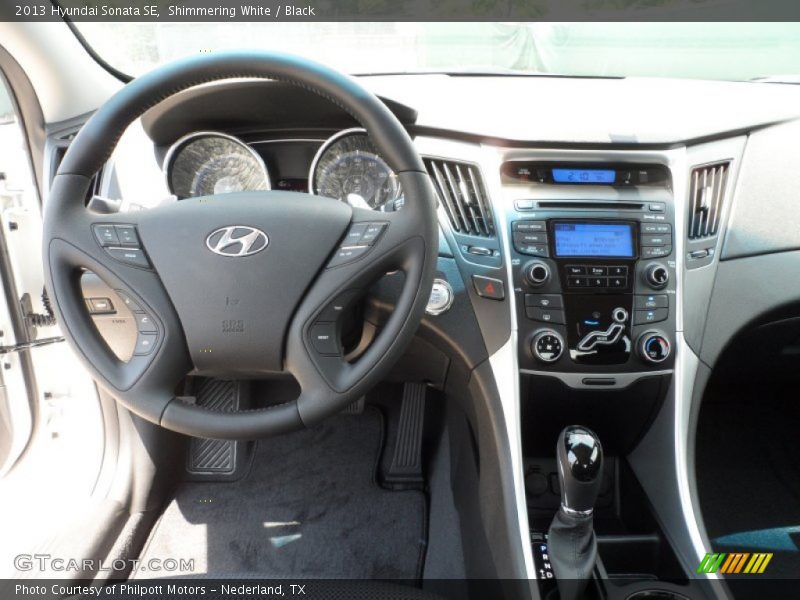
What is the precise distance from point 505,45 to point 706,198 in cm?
67

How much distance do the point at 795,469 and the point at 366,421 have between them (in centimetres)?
146

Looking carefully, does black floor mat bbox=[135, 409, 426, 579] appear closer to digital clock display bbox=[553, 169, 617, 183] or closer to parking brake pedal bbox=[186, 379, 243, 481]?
parking brake pedal bbox=[186, 379, 243, 481]

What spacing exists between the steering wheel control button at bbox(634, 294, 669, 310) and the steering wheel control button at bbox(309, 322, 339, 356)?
0.76 m

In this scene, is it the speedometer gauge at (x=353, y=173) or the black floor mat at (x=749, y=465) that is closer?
the speedometer gauge at (x=353, y=173)

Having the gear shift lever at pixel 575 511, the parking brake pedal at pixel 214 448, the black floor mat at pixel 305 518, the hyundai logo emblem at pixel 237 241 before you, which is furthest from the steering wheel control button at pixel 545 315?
the parking brake pedal at pixel 214 448

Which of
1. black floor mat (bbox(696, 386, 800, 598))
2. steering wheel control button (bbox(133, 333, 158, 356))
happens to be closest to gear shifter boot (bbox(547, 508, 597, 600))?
black floor mat (bbox(696, 386, 800, 598))

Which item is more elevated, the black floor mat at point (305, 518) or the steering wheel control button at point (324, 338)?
the steering wheel control button at point (324, 338)

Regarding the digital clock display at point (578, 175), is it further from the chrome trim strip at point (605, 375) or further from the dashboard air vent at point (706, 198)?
the chrome trim strip at point (605, 375)

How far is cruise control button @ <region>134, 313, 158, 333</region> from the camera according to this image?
1024mm

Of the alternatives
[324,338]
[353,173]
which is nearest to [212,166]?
[353,173]

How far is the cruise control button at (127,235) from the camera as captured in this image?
1043mm

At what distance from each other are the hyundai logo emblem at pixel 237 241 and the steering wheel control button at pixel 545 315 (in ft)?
2.15
